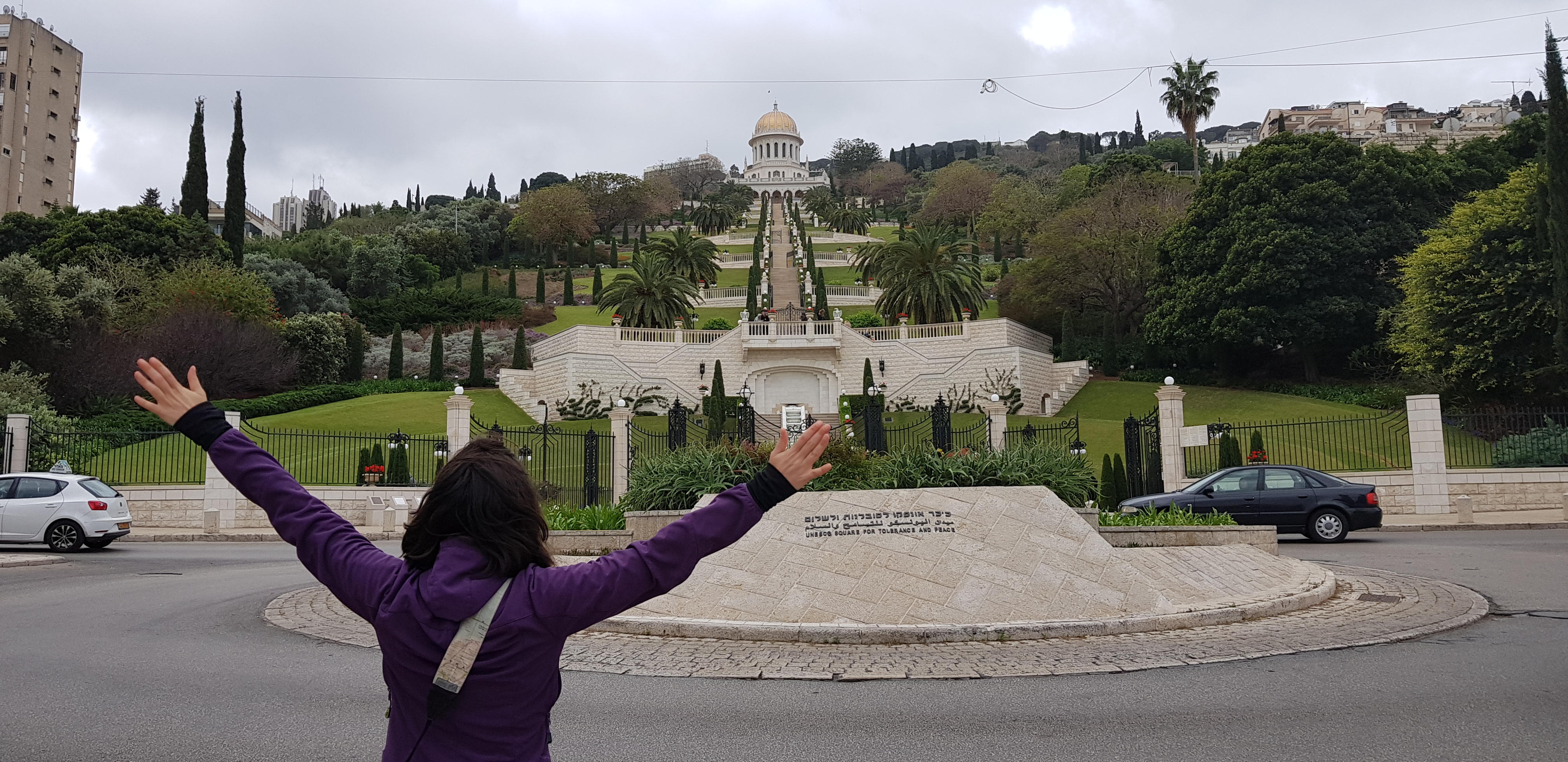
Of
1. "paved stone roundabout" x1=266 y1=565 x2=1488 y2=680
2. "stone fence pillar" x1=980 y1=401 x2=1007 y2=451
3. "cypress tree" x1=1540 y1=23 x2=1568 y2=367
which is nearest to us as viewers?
"paved stone roundabout" x1=266 y1=565 x2=1488 y2=680

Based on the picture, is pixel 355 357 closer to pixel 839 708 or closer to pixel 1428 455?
pixel 1428 455

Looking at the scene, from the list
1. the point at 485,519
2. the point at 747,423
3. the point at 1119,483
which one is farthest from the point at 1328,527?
the point at 485,519

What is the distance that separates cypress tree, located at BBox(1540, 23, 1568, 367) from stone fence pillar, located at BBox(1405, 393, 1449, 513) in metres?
8.47

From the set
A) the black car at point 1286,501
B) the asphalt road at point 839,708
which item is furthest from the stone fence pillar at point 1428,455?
the asphalt road at point 839,708

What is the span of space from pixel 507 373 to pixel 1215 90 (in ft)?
143

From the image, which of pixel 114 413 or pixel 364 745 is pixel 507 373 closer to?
pixel 114 413

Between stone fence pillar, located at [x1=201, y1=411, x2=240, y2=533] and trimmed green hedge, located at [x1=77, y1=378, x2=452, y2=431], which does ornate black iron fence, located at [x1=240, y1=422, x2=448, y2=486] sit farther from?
trimmed green hedge, located at [x1=77, y1=378, x2=452, y2=431]

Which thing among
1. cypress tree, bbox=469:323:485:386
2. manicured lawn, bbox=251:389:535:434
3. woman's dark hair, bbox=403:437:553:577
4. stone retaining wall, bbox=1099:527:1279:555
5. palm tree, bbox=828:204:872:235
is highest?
palm tree, bbox=828:204:872:235

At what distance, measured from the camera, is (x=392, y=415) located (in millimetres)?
36969

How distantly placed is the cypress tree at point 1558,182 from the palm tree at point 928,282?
23.2 meters

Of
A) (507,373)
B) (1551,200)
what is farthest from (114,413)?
(1551,200)

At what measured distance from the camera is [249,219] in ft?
357

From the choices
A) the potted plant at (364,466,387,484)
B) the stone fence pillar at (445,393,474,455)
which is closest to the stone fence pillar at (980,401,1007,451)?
the stone fence pillar at (445,393,474,455)

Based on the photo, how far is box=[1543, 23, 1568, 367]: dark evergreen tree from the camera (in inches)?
1054
